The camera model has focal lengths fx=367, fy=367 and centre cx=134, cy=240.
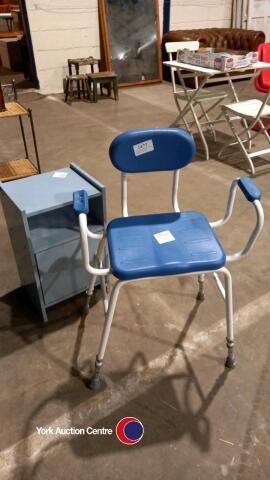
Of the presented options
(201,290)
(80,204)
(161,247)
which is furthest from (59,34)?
(161,247)

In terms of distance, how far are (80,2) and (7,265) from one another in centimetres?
483

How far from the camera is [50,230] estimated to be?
5.48 feet

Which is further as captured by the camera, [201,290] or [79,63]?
[79,63]

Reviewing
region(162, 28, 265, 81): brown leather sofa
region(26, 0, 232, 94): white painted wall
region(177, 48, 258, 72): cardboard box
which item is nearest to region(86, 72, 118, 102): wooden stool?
region(26, 0, 232, 94): white painted wall

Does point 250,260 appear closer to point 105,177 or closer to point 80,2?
point 105,177

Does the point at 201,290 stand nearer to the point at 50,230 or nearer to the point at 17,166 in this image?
the point at 50,230

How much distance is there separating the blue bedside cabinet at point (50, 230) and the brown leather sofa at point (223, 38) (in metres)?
4.97

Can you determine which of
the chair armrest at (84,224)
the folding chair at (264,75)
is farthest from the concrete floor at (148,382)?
the folding chair at (264,75)

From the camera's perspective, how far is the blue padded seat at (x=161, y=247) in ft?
3.89

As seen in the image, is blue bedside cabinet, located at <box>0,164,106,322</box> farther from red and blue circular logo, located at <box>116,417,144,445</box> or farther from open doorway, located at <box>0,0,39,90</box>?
open doorway, located at <box>0,0,39,90</box>

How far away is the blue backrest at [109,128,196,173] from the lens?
4.37ft

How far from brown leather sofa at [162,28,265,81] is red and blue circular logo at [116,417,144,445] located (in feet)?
18.8

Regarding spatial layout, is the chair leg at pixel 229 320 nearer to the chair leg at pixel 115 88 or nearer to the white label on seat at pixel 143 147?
the white label on seat at pixel 143 147

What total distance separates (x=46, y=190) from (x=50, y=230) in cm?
19
